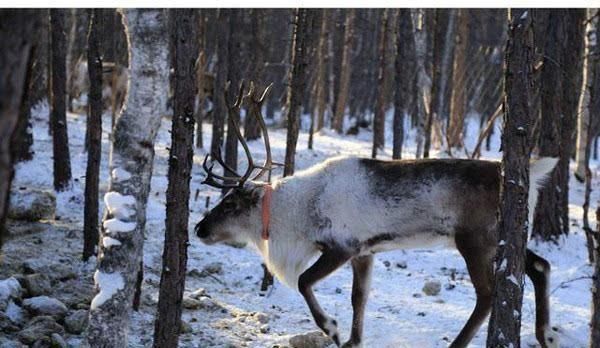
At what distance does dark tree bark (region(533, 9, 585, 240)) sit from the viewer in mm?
9594

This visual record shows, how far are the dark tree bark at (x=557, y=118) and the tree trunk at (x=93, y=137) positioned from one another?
538 cm

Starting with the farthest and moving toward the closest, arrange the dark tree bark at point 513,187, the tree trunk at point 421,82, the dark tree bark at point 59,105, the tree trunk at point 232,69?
the tree trunk at point 421,82, the tree trunk at point 232,69, the dark tree bark at point 59,105, the dark tree bark at point 513,187

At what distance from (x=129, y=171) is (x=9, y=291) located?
2.26 m

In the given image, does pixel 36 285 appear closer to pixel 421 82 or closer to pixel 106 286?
pixel 106 286

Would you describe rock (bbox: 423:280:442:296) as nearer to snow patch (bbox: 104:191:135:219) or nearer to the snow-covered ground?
the snow-covered ground

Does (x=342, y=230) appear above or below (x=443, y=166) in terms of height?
below

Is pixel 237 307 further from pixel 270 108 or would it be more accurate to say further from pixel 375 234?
pixel 270 108

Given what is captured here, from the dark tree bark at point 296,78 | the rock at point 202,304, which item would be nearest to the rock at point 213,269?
the rock at point 202,304

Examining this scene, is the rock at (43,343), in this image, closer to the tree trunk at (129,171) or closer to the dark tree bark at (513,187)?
the tree trunk at (129,171)

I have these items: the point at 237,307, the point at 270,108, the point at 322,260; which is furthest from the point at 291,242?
the point at 270,108

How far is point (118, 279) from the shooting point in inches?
181

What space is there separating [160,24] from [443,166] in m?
2.78

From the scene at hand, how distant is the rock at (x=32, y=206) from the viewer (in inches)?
355

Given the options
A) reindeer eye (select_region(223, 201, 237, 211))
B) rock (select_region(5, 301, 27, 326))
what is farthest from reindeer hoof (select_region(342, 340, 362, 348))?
rock (select_region(5, 301, 27, 326))
